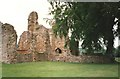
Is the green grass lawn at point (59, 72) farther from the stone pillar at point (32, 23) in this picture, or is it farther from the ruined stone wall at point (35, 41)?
the stone pillar at point (32, 23)

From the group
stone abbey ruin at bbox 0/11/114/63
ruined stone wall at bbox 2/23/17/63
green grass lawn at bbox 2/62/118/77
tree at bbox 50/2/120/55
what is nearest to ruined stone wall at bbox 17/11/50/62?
stone abbey ruin at bbox 0/11/114/63

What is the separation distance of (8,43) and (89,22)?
4.89 m

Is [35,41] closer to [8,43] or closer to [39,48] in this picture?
[39,48]

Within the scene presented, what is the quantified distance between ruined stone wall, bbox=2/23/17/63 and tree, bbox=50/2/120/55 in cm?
315

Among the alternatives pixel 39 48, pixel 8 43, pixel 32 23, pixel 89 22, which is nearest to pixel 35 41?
pixel 39 48

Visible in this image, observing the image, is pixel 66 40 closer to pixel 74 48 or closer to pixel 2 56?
pixel 74 48

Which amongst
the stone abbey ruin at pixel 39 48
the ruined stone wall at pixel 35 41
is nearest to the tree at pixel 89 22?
the stone abbey ruin at pixel 39 48

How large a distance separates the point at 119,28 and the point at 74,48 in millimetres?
3780

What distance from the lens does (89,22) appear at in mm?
16469

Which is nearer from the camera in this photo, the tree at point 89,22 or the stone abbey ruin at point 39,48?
the tree at point 89,22

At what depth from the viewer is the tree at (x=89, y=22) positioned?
1544cm

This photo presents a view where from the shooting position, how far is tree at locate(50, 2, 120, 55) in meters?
15.4

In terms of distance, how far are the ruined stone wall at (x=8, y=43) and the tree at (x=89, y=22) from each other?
3.15 meters

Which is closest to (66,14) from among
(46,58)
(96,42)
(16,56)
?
(96,42)
